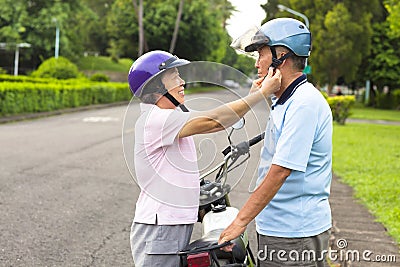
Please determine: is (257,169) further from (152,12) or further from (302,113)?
(152,12)

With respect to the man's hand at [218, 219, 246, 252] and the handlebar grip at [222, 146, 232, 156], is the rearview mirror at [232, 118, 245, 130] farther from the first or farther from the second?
the man's hand at [218, 219, 246, 252]

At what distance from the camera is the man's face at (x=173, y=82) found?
2.77 metres

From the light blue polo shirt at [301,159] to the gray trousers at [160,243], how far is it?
1.28ft

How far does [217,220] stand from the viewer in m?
2.93

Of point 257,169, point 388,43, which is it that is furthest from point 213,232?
point 388,43

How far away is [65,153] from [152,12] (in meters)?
41.6

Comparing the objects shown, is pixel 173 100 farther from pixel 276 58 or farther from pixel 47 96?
pixel 47 96

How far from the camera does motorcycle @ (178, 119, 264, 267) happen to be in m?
2.71

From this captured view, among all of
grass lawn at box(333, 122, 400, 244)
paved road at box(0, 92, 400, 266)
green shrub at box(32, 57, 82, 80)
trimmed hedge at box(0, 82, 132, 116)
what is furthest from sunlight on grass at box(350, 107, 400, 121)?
paved road at box(0, 92, 400, 266)

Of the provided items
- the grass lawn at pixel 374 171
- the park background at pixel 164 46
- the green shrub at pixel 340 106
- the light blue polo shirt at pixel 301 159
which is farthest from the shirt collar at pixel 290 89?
the green shrub at pixel 340 106

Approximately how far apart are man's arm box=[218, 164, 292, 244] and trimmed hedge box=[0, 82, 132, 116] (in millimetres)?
19597

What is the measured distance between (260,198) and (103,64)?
56356mm

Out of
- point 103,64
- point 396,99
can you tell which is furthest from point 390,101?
point 103,64

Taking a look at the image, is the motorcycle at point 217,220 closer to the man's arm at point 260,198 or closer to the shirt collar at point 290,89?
the man's arm at point 260,198
